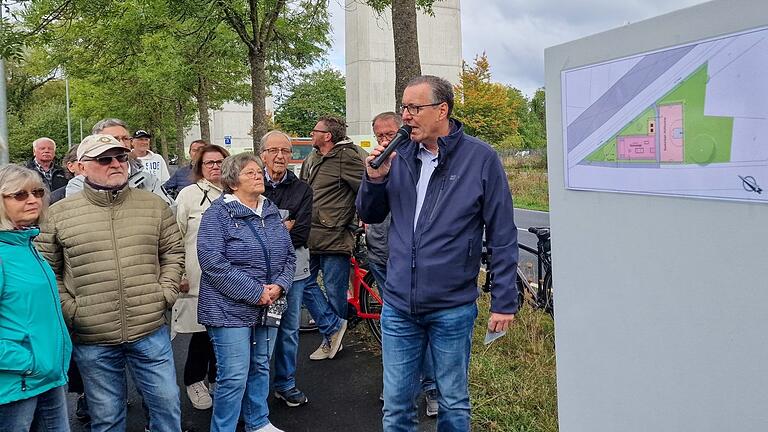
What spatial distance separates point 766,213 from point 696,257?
9.9 inches

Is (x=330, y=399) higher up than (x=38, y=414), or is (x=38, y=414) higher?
(x=38, y=414)

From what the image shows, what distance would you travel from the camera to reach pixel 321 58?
47.8ft

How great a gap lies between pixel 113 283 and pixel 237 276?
2.10 feet

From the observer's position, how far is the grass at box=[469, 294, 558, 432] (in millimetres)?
3812

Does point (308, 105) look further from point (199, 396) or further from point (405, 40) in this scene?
point (199, 396)

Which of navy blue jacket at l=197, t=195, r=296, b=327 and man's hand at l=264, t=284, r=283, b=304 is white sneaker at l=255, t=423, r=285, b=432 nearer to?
navy blue jacket at l=197, t=195, r=296, b=327

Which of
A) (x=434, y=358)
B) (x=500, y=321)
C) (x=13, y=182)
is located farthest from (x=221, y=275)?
(x=500, y=321)

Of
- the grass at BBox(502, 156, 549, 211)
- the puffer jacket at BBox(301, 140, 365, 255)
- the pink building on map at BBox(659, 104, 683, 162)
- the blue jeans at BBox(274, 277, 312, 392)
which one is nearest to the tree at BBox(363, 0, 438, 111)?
the puffer jacket at BBox(301, 140, 365, 255)

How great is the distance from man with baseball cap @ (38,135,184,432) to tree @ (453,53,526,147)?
42215 millimetres

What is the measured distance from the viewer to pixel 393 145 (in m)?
2.94

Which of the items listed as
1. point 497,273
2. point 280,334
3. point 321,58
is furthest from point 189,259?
point 321,58

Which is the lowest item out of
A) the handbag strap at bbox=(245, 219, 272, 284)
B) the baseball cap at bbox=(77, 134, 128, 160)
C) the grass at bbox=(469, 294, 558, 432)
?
the grass at bbox=(469, 294, 558, 432)

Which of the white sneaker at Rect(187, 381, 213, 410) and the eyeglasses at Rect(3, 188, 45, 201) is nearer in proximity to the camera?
the eyeglasses at Rect(3, 188, 45, 201)

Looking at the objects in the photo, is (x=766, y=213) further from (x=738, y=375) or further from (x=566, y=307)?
(x=566, y=307)
